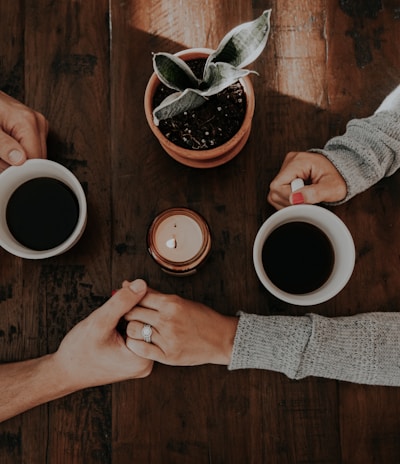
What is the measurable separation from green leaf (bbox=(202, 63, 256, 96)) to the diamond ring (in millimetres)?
426

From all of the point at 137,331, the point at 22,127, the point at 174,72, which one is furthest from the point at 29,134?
the point at 137,331

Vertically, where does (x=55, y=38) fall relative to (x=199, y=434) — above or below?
above

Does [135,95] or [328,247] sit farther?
[135,95]

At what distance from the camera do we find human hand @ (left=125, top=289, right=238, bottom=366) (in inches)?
31.9

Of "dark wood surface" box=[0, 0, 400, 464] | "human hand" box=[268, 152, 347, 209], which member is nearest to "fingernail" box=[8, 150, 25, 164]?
"dark wood surface" box=[0, 0, 400, 464]

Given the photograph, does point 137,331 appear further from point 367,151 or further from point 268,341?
point 367,151

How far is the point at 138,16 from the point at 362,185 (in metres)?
0.57

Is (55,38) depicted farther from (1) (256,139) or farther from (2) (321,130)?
(2) (321,130)

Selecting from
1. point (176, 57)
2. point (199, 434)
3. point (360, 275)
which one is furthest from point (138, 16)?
point (199, 434)

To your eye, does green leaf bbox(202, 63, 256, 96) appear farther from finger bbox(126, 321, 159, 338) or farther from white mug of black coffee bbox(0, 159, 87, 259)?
finger bbox(126, 321, 159, 338)

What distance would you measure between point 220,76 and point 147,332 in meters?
0.46

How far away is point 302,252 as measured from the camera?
0.82 metres

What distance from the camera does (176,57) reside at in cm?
70

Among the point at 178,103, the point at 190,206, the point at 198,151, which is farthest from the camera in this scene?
the point at 190,206
